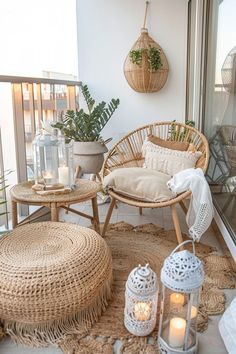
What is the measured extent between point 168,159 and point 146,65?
1.29 meters

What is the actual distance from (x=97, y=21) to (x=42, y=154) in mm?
2103

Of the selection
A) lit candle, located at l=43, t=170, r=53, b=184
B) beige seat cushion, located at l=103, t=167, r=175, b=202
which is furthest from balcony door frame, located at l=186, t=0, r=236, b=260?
lit candle, located at l=43, t=170, r=53, b=184

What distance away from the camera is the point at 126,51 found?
334 centimetres

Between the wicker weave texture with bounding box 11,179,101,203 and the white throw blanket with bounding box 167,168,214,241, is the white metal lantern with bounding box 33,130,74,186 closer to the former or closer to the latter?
the wicker weave texture with bounding box 11,179,101,203

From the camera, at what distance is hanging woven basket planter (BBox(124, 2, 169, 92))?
3.14 m

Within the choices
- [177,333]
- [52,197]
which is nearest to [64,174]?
[52,197]

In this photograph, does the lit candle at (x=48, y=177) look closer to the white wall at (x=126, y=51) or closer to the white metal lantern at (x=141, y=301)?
the white metal lantern at (x=141, y=301)

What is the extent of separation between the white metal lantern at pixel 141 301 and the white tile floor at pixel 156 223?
0.77 feet

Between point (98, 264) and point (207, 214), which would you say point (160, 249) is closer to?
point (207, 214)

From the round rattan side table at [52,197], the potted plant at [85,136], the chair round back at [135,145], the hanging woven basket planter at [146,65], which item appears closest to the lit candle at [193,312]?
the round rattan side table at [52,197]

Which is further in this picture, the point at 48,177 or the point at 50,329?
the point at 48,177

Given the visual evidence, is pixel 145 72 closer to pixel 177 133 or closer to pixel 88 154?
pixel 177 133

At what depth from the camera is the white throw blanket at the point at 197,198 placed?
1808 millimetres

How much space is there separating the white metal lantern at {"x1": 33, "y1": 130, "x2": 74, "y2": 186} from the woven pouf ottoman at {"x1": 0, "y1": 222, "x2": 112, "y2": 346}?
0.43 meters
